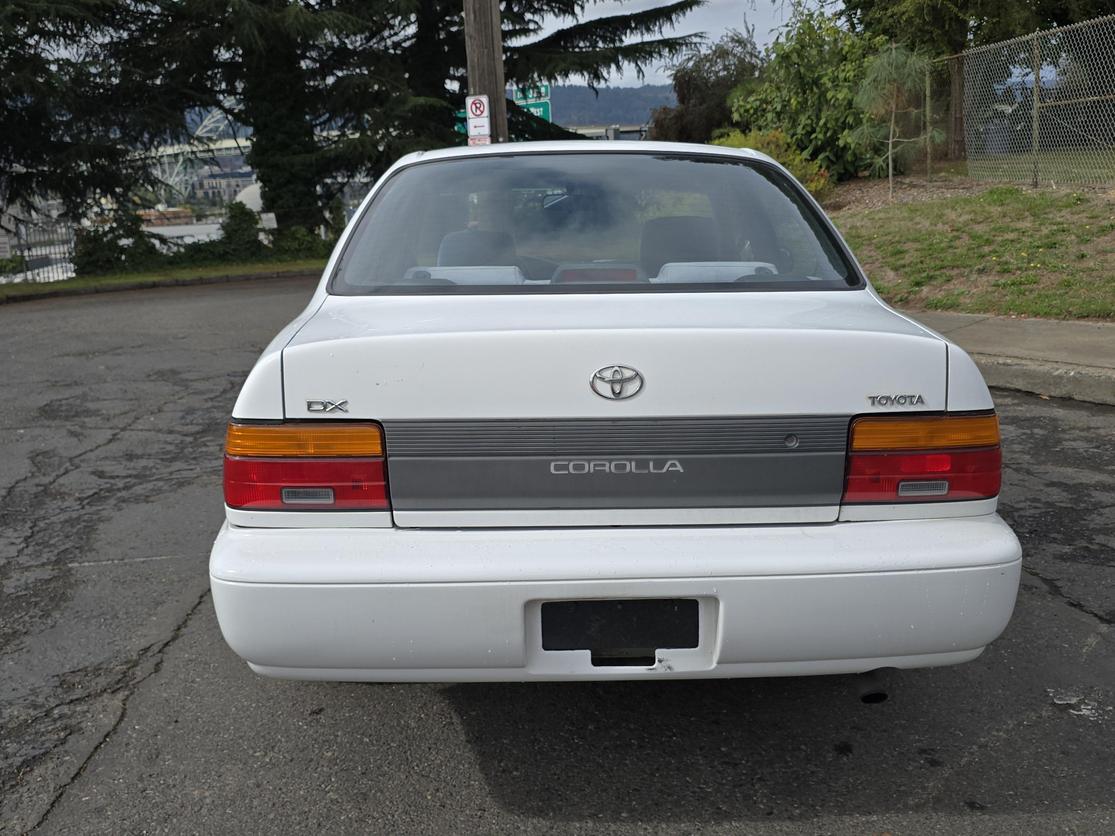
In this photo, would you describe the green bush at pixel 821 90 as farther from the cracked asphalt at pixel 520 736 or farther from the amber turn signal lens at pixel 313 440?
the amber turn signal lens at pixel 313 440

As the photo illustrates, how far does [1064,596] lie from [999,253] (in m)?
7.58

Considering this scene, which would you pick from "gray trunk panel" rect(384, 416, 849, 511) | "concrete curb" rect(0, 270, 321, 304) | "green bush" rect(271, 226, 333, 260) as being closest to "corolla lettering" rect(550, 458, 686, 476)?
"gray trunk panel" rect(384, 416, 849, 511)

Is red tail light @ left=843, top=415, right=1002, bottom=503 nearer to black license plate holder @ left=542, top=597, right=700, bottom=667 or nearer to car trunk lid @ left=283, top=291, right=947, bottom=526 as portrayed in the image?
car trunk lid @ left=283, top=291, right=947, bottom=526

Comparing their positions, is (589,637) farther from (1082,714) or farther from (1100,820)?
(1082,714)

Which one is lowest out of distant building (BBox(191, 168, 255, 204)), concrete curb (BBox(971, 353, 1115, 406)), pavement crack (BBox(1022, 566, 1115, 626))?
pavement crack (BBox(1022, 566, 1115, 626))

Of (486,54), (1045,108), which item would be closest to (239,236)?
(486,54)

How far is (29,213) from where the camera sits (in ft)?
77.7

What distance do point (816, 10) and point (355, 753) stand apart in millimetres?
18218

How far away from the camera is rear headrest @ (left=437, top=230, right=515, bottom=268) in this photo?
325 centimetres

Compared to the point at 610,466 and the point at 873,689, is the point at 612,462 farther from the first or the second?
the point at 873,689

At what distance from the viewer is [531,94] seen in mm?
26766

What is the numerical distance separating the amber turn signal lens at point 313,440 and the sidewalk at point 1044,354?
18.3 ft

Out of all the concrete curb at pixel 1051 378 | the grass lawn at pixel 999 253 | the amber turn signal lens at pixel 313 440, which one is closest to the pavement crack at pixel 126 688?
the amber turn signal lens at pixel 313 440

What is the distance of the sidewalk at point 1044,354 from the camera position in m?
6.71
